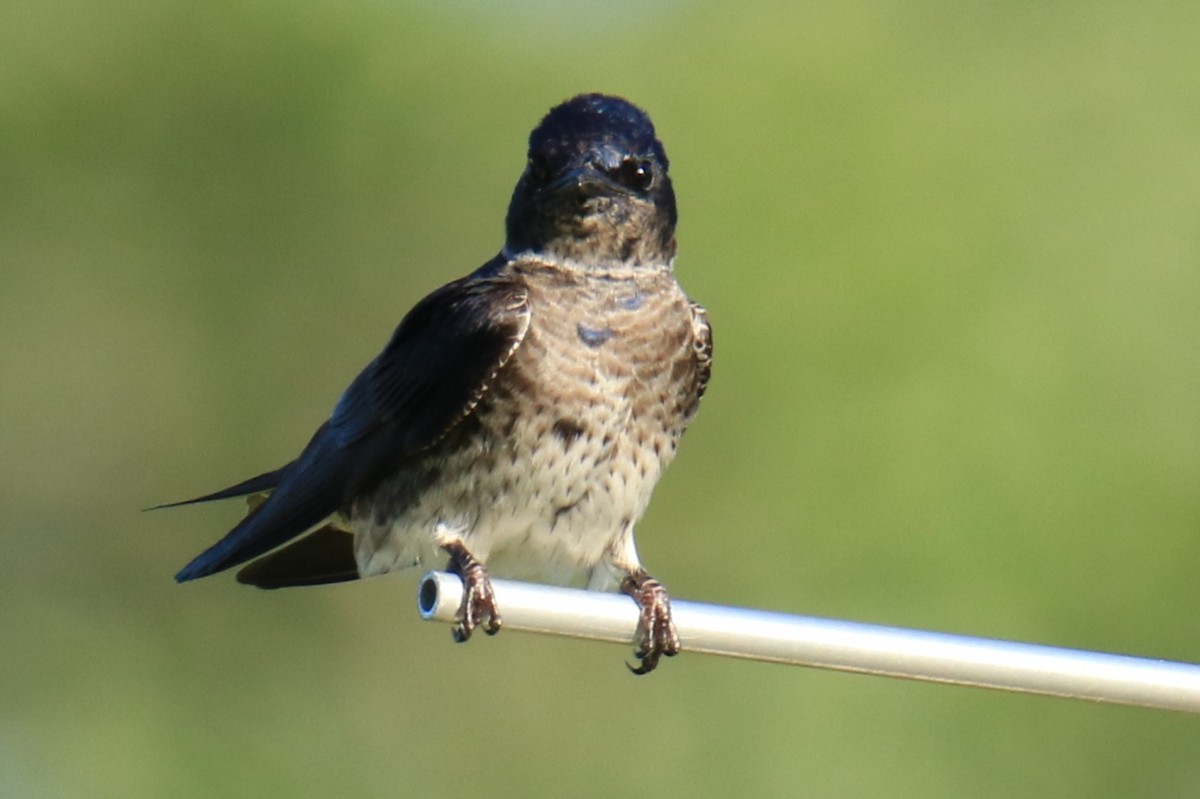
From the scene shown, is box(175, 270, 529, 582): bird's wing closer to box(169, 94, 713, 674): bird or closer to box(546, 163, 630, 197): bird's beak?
box(169, 94, 713, 674): bird

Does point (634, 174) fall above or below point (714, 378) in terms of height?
above

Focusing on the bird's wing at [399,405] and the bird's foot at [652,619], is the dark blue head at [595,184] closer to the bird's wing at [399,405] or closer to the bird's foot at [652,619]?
the bird's wing at [399,405]

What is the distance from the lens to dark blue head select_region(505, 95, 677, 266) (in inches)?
181

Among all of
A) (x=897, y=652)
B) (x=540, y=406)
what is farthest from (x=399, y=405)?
(x=897, y=652)

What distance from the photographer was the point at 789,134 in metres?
8.46

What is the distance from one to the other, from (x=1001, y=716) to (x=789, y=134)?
2454mm

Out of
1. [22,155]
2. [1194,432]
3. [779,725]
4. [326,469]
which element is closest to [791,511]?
[779,725]

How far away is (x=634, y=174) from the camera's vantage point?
465 centimetres

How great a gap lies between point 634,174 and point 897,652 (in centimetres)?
213

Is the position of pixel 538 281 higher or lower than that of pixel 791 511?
higher

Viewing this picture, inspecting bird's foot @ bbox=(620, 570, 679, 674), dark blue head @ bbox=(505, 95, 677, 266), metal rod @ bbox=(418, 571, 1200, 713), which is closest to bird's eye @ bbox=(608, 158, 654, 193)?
dark blue head @ bbox=(505, 95, 677, 266)

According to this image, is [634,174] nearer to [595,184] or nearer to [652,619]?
[595,184]

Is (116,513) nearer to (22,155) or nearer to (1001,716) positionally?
(22,155)

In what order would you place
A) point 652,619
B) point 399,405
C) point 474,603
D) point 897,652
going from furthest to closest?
point 399,405
point 652,619
point 474,603
point 897,652
